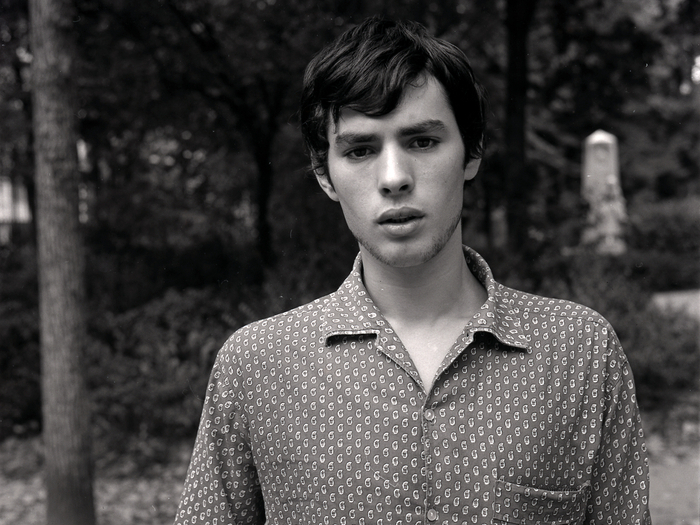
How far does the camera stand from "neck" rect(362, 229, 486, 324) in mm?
1735

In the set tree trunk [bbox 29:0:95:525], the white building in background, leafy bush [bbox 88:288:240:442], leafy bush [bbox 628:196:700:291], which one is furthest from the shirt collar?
the white building in background

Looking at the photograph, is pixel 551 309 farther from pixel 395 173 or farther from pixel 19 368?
pixel 19 368

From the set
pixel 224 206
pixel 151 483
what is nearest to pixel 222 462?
pixel 151 483

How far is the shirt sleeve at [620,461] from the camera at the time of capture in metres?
1.64

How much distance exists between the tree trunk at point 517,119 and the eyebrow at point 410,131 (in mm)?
5851

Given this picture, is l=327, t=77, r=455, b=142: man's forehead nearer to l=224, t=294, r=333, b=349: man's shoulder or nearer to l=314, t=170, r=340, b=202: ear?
l=314, t=170, r=340, b=202: ear

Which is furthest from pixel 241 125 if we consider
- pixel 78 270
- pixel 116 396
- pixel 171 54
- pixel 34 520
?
pixel 34 520

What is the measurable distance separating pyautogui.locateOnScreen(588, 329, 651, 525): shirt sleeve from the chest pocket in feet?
0.24

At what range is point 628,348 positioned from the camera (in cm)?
731

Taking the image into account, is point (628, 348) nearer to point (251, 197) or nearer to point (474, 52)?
point (474, 52)

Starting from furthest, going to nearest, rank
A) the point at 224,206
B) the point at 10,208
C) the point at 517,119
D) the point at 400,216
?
the point at 10,208
the point at 224,206
the point at 517,119
the point at 400,216

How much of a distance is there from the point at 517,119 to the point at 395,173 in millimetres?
6169

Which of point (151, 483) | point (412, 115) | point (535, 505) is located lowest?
point (151, 483)

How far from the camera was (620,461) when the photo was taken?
5.40 ft
